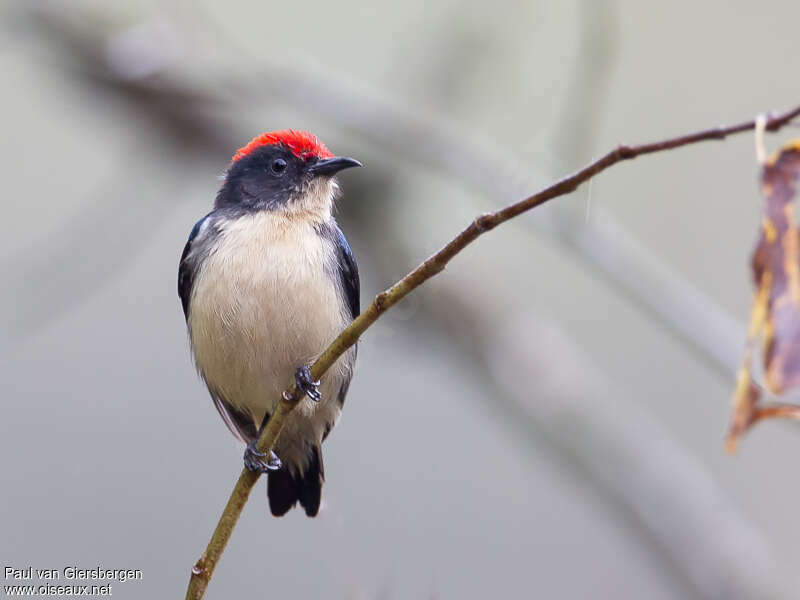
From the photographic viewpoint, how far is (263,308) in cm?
294

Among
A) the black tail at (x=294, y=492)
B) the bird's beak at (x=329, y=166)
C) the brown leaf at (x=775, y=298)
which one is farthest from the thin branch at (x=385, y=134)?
the brown leaf at (x=775, y=298)

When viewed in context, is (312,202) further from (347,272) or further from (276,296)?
(276,296)

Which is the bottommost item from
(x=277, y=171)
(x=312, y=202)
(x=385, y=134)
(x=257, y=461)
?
(x=257, y=461)

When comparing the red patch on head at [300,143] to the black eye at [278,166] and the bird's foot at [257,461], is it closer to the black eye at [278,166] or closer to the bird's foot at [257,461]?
the black eye at [278,166]

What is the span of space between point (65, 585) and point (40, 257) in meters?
2.05

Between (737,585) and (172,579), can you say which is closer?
(172,579)

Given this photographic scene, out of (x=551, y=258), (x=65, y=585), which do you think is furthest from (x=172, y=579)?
(x=551, y=258)

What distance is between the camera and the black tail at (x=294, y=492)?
10.5ft

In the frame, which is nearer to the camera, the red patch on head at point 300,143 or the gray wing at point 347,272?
the gray wing at point 347,272

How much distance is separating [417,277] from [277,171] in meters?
2.11

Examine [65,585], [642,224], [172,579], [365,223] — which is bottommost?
[65,585]

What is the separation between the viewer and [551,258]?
8.32 meters

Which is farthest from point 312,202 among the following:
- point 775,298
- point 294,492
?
point 775,298

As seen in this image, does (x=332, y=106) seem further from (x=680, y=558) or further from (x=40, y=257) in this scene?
(x=680, y=558)
